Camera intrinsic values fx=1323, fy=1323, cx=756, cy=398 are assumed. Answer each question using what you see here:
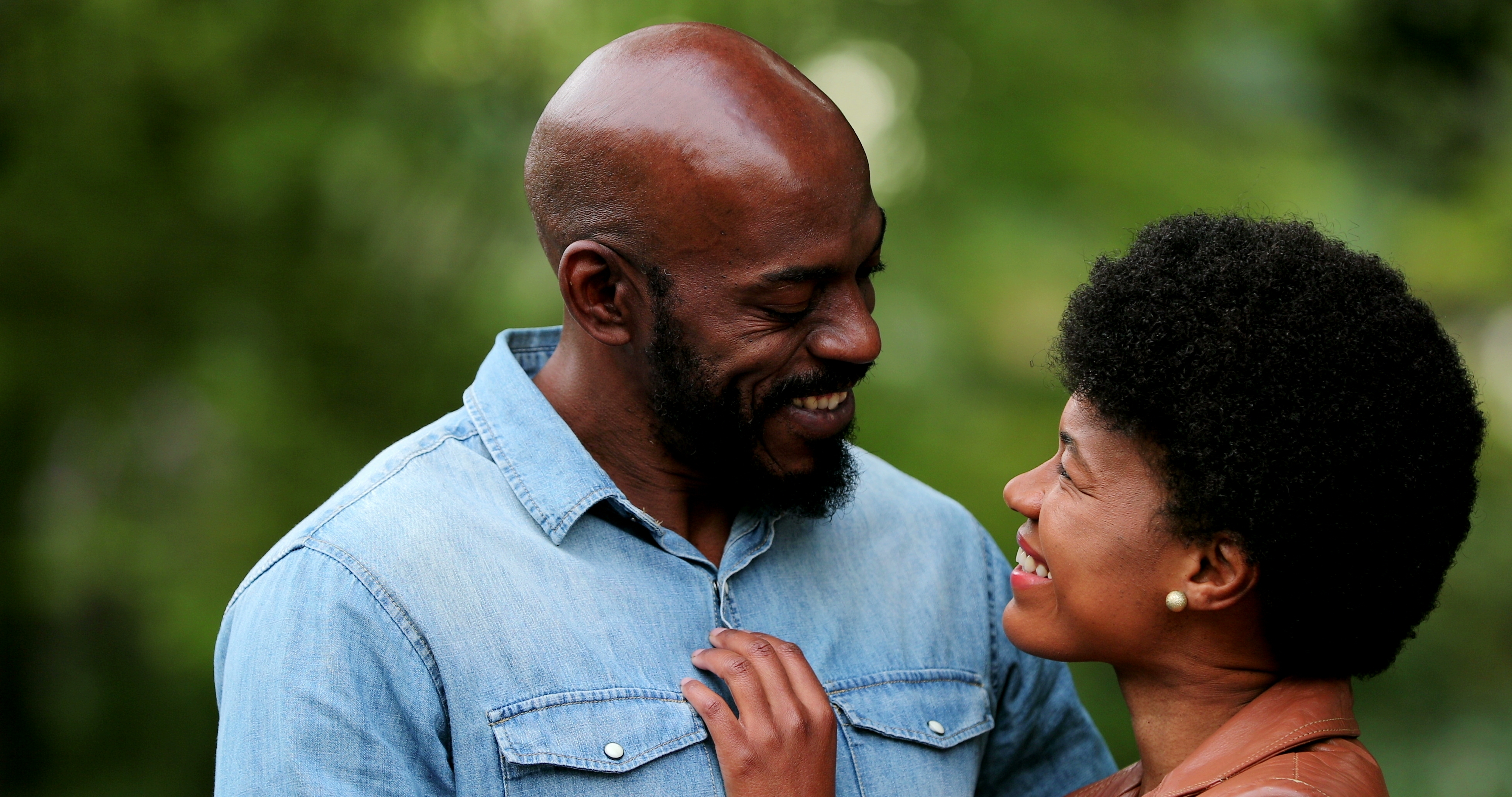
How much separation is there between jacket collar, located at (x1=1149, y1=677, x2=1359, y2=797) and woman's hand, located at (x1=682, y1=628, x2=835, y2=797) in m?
0.55

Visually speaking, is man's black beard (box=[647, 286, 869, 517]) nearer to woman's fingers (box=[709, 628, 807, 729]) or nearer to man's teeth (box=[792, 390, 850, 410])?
man's teeth (box=[792, 390, 850, 410])

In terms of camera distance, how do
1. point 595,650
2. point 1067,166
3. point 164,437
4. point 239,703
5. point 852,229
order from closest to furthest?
point 239,703 → point 595,650 → point 852,229 → point 1067,166 → point 164,437

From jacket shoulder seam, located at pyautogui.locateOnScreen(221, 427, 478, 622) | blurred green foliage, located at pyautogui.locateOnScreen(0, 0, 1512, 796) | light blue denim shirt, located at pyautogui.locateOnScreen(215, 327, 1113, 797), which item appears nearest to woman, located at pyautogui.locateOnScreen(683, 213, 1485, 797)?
light blue denim shirt, located at pyautogui.locateOnScreen(215, 327, 1113, 797)

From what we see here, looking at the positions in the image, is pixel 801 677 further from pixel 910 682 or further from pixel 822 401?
pixel 822 401

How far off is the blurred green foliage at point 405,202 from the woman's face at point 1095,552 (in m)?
2.70

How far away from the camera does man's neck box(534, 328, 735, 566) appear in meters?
2.50

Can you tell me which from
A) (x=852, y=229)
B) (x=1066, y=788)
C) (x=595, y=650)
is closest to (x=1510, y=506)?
(x=1066, y=788)

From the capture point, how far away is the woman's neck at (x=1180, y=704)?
212cm

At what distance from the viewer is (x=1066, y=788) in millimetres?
2758

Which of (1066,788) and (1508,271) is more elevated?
(1508,271)

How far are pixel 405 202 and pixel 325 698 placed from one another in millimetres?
3796

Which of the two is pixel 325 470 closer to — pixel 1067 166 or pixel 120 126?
pixel 120 126

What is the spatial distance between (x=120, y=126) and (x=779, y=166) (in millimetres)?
3949

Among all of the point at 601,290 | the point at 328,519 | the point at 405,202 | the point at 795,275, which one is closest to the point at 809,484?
the point at 795,275
